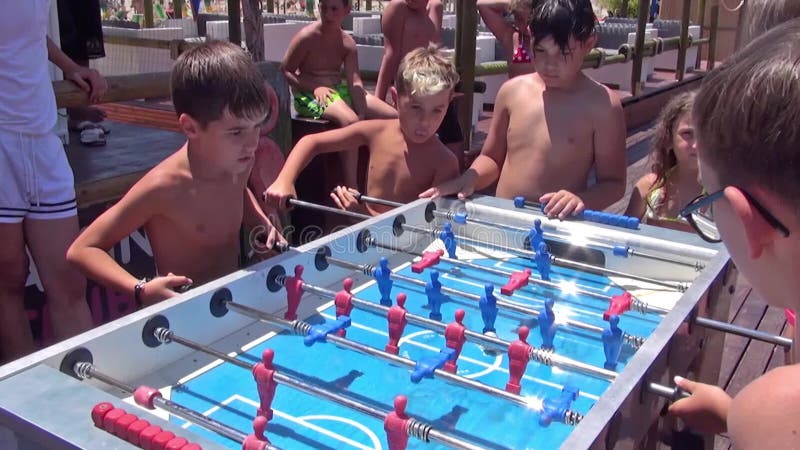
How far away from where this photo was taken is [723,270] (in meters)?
1.89

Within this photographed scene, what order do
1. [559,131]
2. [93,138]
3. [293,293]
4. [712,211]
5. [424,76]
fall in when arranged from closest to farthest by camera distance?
[712,211] < [293,293] < [424,76] < [559,131] < [93,138]

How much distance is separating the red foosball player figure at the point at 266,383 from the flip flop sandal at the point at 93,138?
2853 millimetres

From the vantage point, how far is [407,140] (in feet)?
9.70

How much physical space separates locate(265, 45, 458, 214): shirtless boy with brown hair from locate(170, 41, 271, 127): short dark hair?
598 mm

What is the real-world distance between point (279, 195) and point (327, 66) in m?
2.08

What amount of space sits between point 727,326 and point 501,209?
1028mm

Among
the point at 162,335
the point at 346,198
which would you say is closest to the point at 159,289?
the point at 162,335

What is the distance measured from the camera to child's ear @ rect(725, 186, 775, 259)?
3.00 ft

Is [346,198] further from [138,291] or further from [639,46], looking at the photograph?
[639,46]

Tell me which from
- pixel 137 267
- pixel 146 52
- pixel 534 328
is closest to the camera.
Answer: pixel 534 328

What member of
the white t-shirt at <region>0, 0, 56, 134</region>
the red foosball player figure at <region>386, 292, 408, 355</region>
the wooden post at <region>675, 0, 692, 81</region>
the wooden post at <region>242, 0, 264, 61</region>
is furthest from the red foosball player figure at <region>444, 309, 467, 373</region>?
the wooden post at <region>675, 0, 692, 81</region>

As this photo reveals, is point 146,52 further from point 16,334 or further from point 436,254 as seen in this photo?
point 436,254

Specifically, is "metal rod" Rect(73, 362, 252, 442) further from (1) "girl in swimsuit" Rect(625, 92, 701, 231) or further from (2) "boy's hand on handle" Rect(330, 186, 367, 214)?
(1) "girl in swimsuit" Rect(625, 92, 701, 231)

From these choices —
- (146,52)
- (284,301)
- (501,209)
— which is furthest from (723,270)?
(146,52)
